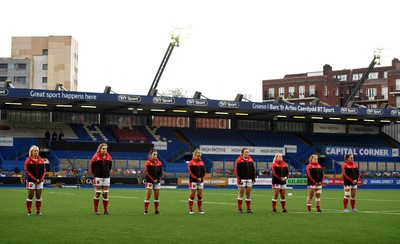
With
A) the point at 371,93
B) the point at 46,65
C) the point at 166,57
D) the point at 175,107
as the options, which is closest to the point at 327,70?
the point at 371,93

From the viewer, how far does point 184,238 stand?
14.3 metres

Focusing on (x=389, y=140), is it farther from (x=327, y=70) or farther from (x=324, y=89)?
(x=327, y=70)

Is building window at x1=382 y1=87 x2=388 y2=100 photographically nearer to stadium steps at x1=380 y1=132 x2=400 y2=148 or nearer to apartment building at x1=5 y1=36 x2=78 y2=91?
stadium steps at x1=380 y1=132 x2=400 y2=148

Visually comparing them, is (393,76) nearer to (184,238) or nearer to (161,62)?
(161,62)

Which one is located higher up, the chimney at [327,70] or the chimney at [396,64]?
the chimney at [396,64]

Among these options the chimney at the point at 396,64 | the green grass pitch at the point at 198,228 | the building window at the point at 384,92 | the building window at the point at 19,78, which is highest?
the chimney at the point at 396,64

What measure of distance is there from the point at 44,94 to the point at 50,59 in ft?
257

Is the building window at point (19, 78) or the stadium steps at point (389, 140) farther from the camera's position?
the building window at point (19, 78)

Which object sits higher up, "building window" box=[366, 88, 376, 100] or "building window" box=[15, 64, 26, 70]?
"building window" box=[15, 64, 26, 70]

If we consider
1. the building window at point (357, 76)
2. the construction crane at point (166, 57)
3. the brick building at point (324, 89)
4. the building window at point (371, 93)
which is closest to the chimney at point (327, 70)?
the brick building at point (324, 89)

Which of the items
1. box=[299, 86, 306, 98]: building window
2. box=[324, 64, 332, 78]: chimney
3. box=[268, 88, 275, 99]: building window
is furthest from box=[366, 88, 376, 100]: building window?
box=[268, 88, 275, 99]: building window

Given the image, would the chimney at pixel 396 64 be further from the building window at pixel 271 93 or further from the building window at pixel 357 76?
the building window at pixel 271 93

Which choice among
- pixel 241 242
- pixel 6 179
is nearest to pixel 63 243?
pixel 241 242

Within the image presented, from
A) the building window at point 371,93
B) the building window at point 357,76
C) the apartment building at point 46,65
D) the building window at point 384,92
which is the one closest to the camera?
the building window at point 384,92
